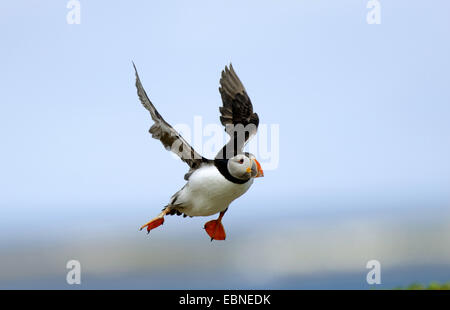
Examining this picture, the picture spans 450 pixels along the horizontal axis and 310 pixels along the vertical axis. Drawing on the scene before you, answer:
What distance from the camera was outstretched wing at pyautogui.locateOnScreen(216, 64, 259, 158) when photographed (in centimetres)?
1046

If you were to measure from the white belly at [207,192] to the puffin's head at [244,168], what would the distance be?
0.19 m

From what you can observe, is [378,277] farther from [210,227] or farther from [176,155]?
[176,155]

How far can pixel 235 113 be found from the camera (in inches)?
427

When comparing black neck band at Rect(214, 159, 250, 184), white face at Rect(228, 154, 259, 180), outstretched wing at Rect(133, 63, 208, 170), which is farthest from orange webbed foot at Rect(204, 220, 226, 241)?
white face at Rect(228, 154, 259, 180)

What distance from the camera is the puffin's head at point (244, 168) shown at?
8852mm

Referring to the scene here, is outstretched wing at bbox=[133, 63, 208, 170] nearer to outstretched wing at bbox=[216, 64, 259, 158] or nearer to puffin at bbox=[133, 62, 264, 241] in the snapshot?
puffin at bbox=[133, 62, 264, 241]

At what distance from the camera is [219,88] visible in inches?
434

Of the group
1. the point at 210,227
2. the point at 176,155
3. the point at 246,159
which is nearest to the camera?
the point at 246,159

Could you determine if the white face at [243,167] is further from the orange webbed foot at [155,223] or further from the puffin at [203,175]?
the orange webbed foot at [155,223]

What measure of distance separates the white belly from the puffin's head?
192 millimetres

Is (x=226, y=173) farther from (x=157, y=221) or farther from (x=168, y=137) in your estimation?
(x=157, y=221)

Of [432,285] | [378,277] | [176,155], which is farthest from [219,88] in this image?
[432,285]

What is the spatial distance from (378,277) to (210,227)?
3.08 meters

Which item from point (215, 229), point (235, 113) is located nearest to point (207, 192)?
point (215, 229)
